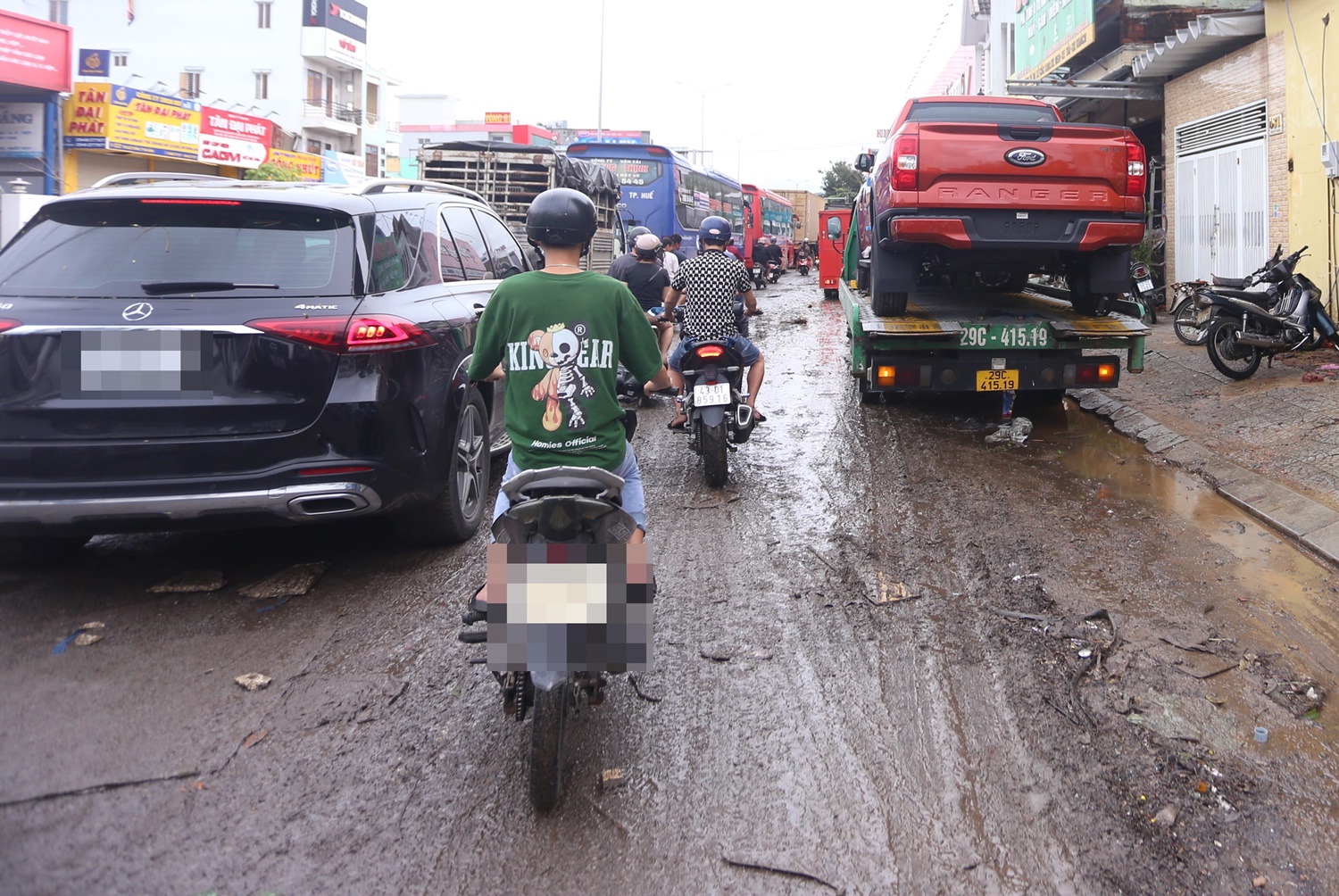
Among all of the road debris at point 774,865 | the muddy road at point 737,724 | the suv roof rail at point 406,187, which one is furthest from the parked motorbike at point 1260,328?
the road debris at point 774,865

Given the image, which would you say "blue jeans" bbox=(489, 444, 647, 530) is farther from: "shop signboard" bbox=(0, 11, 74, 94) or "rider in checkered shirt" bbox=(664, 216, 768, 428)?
"shop signboard" bbox=(0, 11, 74, 94)

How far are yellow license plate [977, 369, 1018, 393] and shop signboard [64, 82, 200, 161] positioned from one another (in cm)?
2510

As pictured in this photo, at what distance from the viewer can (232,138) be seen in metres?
31.5

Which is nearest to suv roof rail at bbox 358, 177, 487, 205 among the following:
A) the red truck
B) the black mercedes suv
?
the black mercedes suv

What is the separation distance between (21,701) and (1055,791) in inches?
135

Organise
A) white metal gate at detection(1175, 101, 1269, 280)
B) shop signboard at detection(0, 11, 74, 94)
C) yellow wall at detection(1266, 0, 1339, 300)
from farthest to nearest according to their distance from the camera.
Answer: shop signboard at detection(0, 11, 74, 94)
white metal gate at detection(1175, 101, 1269, 280)
yellow wall at detection(1266, 0, 1339, 300)

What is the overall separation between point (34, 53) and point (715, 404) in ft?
77.8

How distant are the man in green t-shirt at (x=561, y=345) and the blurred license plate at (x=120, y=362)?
1.68m

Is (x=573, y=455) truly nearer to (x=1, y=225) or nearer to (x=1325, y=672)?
(x=1325, y=672)

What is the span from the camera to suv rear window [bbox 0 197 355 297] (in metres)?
4.43

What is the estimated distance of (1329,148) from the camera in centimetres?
1191

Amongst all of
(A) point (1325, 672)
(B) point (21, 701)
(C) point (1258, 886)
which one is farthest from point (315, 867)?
(A) point (1325, 672)

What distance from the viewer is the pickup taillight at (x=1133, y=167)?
776 cm

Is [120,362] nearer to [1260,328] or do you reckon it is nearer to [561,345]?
[561,345]
